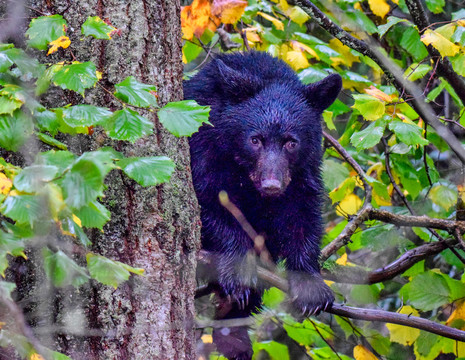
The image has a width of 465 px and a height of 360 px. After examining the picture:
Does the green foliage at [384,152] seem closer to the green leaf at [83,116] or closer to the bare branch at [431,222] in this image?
the bare branch at [431,222]

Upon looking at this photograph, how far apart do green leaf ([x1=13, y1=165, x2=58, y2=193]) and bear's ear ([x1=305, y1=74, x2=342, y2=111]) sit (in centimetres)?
255

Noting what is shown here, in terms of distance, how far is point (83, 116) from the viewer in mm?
1935

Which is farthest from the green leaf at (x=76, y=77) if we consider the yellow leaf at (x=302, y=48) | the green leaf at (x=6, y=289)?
the yellow leaf at (x=302, y=48)

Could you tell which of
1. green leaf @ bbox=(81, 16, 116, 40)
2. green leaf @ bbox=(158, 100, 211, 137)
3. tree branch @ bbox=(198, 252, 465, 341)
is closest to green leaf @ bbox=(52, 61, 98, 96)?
green leaf @ bbox=(81, 16, 116, 40)

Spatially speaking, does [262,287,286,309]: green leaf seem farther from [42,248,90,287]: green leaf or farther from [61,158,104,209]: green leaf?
[61,158,104,209]: green leaf

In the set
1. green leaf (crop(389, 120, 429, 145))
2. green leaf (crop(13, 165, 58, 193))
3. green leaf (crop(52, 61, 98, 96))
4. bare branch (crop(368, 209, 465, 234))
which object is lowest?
bare branch (crop(368, 209, 465, 234))

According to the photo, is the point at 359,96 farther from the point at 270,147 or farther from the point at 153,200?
the point at 153,200

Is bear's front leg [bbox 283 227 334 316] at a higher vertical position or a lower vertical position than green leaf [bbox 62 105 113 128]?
lower

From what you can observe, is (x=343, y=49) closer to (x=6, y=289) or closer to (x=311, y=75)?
(x=311, y=75)

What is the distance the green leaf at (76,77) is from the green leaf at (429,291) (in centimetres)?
263

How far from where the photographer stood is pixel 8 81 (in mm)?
1982

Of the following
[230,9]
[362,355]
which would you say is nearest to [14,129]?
[230,9]

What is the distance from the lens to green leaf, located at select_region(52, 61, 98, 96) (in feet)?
6.28

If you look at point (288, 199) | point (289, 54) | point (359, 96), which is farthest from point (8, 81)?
point (289, 54)
